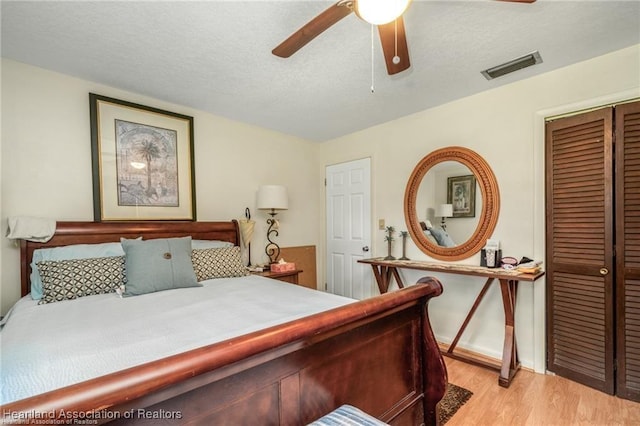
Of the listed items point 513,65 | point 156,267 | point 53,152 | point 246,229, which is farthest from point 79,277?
point 513,65

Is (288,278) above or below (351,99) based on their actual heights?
below

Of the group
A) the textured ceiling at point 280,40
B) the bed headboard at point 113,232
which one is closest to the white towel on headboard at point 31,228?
the bed headboard at point 113,232

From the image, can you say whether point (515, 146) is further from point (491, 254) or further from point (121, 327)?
point (121, 327)

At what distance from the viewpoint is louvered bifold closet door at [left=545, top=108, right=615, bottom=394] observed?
209 cm

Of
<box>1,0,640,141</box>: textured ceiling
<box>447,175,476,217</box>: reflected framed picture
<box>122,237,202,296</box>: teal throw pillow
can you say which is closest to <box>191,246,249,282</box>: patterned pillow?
<box>122,237,202,296</box>: teal throw pillow

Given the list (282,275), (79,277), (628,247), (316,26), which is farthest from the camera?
(282,275)

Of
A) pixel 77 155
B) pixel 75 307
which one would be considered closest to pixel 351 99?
pixel 77 155

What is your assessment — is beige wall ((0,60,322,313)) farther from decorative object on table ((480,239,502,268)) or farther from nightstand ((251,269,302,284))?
decorative object on table ((480,239,502,268))

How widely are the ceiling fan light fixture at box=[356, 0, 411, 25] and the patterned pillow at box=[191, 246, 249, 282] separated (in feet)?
6.97

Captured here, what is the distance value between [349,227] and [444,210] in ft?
4.35

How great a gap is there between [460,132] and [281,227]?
2.41m

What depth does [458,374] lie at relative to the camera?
2418 mm

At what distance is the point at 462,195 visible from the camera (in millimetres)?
2896

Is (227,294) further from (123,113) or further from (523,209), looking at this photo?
(523,209)
